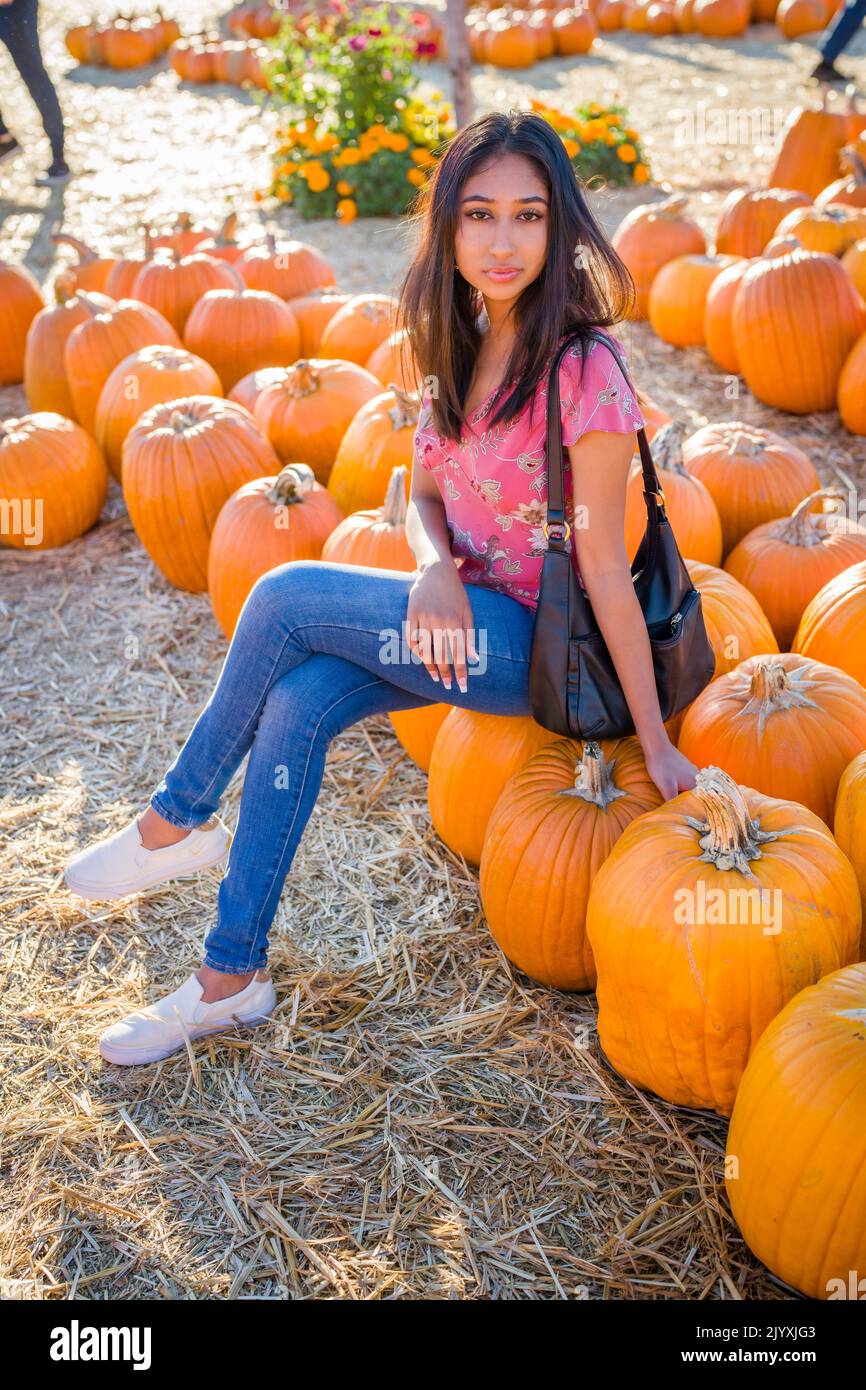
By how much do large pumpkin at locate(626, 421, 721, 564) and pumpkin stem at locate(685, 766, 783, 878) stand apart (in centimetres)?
133

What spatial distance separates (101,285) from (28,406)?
695 millimetres

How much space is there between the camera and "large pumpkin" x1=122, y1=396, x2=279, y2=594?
3.90 meters

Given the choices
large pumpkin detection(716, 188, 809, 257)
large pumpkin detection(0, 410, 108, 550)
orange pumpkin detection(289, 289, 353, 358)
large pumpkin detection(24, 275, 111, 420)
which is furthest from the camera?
large pumpkin detection(716, 188, 809, 257)

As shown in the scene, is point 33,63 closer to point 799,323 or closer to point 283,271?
point 283,271

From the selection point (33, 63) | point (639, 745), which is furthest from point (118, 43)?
point (639, 745)

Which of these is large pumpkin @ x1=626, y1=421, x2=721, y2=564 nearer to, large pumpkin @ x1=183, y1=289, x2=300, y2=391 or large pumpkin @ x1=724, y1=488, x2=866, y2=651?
large pumpkin @ x1=724, y1=488, x2=866, y2=651

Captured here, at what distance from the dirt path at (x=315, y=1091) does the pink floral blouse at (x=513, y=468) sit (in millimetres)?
531

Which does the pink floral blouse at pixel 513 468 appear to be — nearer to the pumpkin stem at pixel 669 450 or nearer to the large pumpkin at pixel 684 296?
the pumpkin stem at pixel 669 450

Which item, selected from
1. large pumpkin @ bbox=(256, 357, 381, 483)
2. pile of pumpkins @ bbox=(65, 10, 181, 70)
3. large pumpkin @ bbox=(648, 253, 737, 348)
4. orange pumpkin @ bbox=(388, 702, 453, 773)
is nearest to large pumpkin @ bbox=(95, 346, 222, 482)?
large pumpkin @ bbox=(256, 357, 381, 483)

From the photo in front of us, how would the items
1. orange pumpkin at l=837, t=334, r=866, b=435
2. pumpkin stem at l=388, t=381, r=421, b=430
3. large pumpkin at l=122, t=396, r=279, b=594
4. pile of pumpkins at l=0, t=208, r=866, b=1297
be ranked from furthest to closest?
orange pumpkin at l=837, t=334, r=866, b=435, large pumpkin at l=122, t=396, r=279, b=594, pumpkin stem at l=388, t=381, r=421, b=430, pile of pumpkins at l=0, t=208, r=866, b=1297

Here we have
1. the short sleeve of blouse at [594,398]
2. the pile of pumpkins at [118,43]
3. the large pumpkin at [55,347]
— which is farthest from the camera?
the pile of pumpkins at [118,43]

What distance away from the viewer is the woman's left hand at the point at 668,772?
2.27m

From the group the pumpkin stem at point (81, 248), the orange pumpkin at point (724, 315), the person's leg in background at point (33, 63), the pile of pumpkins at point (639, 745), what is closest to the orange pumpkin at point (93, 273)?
the pumpkin stem at point (81, 248)

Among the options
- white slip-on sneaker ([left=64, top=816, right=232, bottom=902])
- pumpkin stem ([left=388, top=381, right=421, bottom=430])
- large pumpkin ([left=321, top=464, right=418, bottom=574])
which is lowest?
white slip-on sneaker ([left=64, top=816, right=232, bottom=902])
